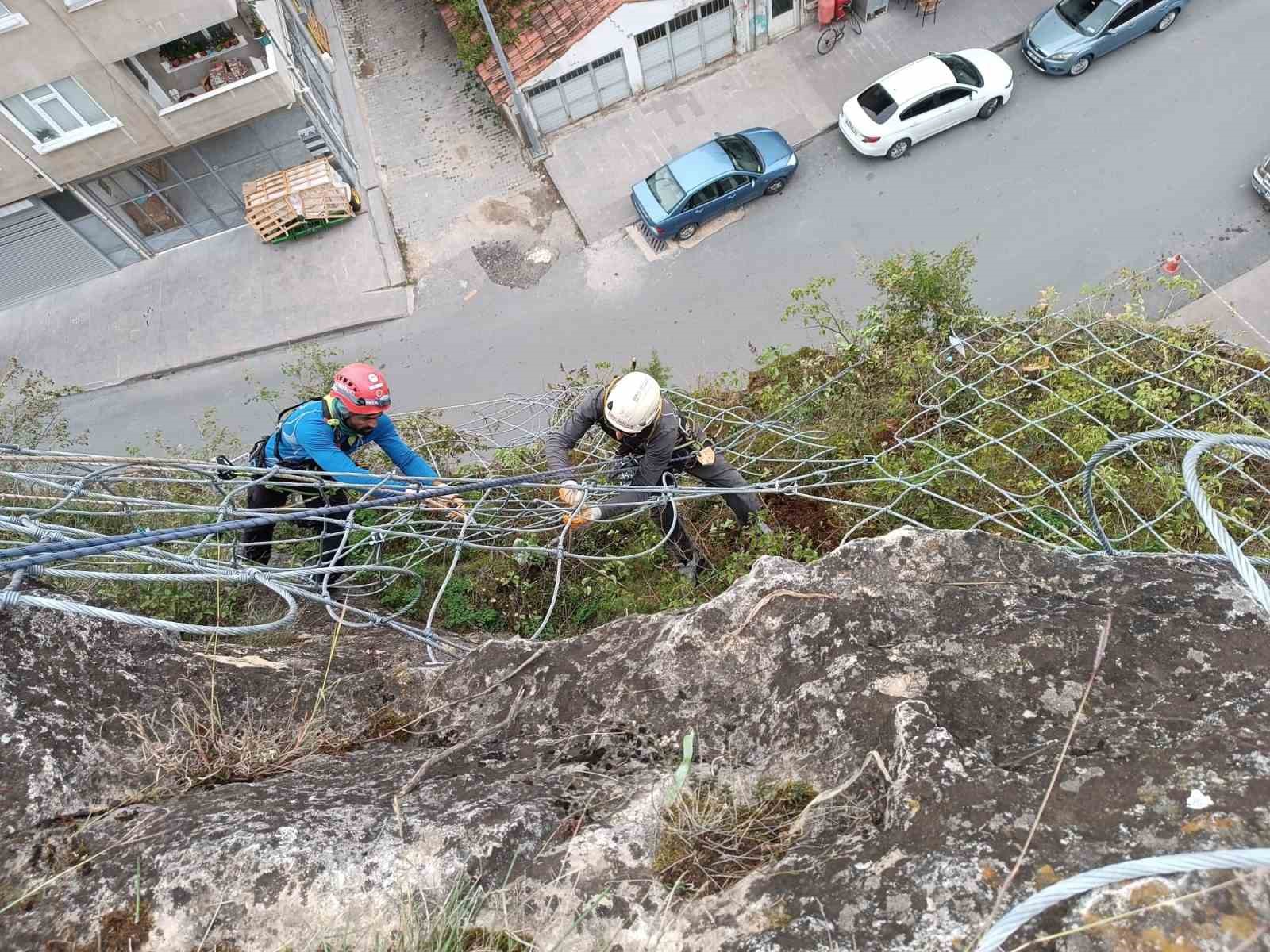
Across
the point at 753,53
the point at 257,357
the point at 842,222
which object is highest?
the point at 753,53

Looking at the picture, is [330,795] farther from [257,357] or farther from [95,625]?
[257,357]

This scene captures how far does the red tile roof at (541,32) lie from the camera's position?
1283cm

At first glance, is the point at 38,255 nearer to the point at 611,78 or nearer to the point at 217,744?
the point at 611,78

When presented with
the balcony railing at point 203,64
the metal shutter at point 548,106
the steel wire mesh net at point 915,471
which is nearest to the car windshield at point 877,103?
the metal shutter at point 548,106

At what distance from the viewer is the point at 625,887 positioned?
8.57 feet

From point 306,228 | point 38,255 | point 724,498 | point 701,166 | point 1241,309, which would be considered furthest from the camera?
point 306,228

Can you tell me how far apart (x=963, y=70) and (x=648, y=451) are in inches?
428

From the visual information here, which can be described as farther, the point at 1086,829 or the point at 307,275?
the point at 307,275

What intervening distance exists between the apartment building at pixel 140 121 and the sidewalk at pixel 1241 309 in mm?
13527

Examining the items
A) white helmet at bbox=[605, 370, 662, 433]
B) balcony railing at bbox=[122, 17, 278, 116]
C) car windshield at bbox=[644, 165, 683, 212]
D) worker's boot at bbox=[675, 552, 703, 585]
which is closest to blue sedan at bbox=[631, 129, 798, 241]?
car windshield at bbox=[644, 165, 683, 212]

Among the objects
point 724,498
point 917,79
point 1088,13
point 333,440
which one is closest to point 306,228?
point 333,440

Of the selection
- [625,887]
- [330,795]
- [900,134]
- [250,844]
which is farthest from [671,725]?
[900,134]

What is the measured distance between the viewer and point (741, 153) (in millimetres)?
12836

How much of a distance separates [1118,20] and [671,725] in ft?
49.1
